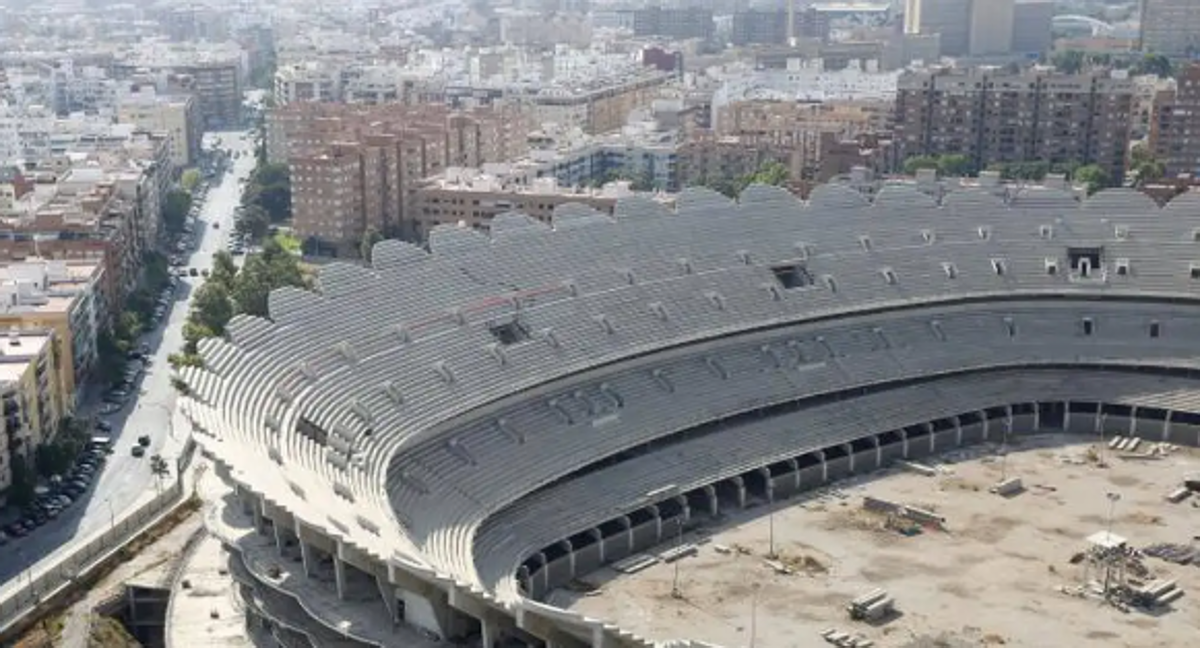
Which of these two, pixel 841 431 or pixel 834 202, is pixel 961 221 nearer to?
pixel 834 202

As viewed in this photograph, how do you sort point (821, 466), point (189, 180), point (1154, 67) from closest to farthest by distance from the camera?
1. point (821, 466)
2. point (189, 180)
3. point (1154, 67)

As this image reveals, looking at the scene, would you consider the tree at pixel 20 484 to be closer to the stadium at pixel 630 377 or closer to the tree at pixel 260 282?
the stadium at pixel 630 377

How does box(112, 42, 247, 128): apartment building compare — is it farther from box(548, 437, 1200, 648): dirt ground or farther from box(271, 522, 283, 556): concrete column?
box(271, 522, 283, 556): concrete column

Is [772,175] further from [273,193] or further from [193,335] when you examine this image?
[193,335]

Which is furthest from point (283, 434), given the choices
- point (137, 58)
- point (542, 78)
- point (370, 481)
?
point (137, 58)

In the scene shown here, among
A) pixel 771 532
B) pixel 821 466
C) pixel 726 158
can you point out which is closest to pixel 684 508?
pixel 771 532

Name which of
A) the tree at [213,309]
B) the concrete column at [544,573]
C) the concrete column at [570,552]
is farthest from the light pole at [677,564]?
the tree at [213,309]

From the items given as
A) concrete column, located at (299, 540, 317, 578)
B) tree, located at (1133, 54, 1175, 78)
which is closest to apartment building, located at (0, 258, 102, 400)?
concrete column, located at (299, 540, 317, 578)

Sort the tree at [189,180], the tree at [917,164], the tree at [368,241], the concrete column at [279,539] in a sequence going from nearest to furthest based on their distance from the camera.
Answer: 1. the concrete column at [279,539]
2. the tree at [368,241]
3. the tree at [917,164]
4. the tree at [189,180]
